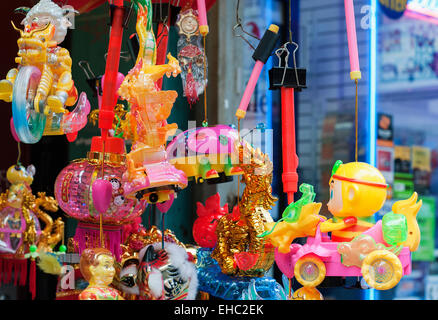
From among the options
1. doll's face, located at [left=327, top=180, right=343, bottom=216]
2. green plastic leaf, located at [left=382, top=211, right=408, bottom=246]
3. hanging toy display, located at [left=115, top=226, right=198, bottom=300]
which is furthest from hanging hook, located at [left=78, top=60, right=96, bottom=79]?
green plastic leaf, located at [left=382, top=211, right=408, bottom=246]

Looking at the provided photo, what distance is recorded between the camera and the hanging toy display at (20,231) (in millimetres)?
1401

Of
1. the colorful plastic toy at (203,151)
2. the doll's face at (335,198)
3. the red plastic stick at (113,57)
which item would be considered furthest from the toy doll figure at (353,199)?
the red plastic stick at (113,57)

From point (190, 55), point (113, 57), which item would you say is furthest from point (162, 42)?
point (113, 57)

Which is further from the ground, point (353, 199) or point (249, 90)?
point (249, 90)

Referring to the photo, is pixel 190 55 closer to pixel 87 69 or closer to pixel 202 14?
pixel 202 14

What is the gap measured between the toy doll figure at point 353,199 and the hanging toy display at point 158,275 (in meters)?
0.27

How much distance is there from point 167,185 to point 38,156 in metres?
0.68

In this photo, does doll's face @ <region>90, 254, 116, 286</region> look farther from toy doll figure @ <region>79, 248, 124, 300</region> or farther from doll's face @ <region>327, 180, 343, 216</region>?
doll's face @ <region>327, 180, 343, 216</region>

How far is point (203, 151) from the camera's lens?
4.04 feet

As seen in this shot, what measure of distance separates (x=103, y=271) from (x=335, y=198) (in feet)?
1.50

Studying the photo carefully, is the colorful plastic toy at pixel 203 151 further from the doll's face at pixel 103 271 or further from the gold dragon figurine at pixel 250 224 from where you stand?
the doll's face at pixel 103 271

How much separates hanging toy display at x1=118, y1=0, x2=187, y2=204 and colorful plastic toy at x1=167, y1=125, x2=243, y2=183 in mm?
68

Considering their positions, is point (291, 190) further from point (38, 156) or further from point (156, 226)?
point (38, 156)

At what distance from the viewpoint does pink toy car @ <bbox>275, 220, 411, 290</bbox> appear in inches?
43.3
